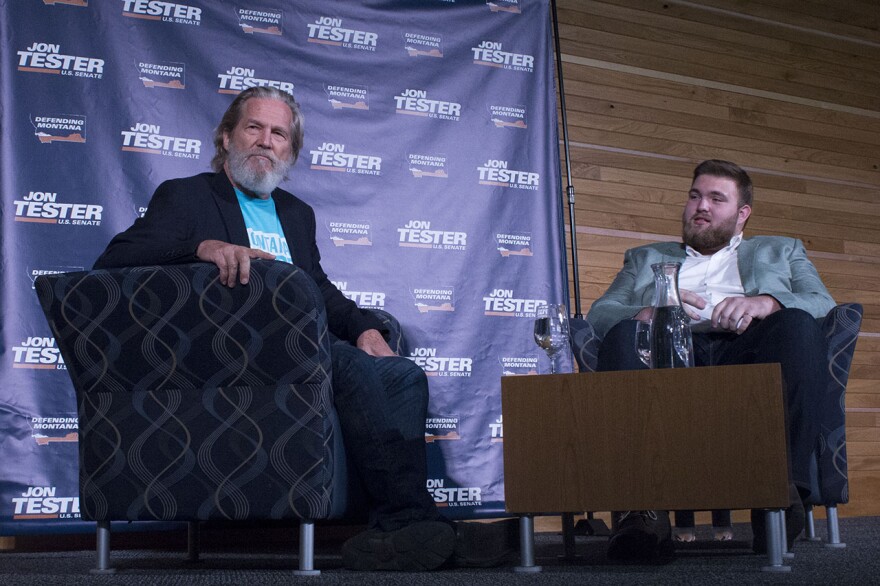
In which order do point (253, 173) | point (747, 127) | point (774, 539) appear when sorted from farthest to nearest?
1. point (747, 127)
2. point (253, 173)
3. point (774, 539)

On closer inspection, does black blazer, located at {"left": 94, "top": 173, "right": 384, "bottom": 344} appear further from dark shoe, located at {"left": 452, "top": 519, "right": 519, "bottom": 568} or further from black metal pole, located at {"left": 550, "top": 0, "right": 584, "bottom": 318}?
black metal pole, located at {"left": 550, "top": 0, "right": 584, "bottom": 318}

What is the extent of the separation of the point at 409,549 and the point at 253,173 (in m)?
1.30

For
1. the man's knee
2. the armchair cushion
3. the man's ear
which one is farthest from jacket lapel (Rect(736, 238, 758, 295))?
the armchair cushion

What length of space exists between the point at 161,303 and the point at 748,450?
129 cm

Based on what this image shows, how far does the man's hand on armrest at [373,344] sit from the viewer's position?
8.33 feet

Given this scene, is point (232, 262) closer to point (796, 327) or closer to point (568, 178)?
point (796, 327)

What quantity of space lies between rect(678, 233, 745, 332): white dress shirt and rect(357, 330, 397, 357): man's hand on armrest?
1.11m

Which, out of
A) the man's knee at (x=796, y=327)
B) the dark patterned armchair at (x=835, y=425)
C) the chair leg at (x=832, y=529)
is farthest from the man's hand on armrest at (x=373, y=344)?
the chair leg at (x=832, y=529)

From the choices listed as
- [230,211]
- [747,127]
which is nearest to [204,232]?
[230,211]

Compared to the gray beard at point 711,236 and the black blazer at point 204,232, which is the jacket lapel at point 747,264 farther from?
the black blazer at point 204,232

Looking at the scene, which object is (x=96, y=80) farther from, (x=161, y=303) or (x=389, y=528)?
(x=389, y=528)

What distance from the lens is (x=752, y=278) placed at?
10.0 ft

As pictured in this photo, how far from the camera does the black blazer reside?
220cm

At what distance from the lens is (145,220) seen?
242 centimetres
